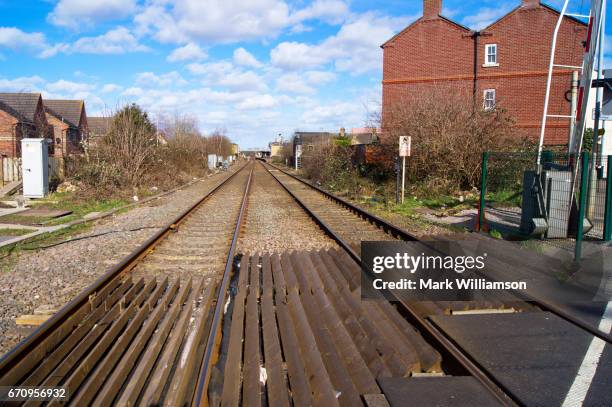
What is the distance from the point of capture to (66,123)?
47719 millimetres

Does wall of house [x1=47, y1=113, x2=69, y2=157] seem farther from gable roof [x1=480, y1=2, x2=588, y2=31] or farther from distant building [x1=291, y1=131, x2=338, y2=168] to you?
gable roof [x1=480, y1=2, x2=588, y2=31]

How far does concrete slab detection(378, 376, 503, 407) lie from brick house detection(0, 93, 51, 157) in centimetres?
3629

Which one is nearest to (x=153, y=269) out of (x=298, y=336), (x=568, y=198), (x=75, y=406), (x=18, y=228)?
(x=298, y=336)

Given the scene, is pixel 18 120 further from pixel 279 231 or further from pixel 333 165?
pixel 279 231

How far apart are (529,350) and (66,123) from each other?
2039 inches

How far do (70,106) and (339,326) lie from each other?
196ft

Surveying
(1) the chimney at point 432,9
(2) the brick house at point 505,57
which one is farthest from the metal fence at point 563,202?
(1) the chimney at point 432,9

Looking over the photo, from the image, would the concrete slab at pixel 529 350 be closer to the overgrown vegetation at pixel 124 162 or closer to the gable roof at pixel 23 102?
the overgrown vegetation at pixel 124 162

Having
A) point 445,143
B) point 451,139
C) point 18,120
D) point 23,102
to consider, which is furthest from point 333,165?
point 23,102

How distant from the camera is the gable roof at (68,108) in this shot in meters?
53.6

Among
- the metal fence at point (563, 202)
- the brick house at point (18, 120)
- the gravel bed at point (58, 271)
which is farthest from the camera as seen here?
the brick house at point (18, 120)

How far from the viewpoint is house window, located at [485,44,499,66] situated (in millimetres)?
31531

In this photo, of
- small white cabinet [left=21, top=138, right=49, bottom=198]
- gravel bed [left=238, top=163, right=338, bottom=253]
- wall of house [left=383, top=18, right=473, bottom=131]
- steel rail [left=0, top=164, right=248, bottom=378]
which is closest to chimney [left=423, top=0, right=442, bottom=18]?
wall of house [left=383, top=18, right=473, bottom=131]

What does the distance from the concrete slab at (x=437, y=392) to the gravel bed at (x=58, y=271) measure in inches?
139
